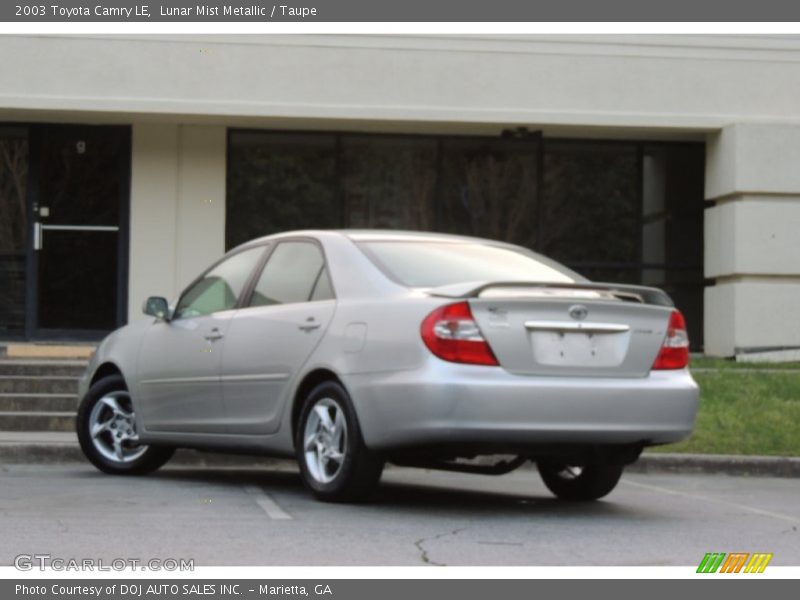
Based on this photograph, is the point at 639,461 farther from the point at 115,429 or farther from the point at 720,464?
the point at 115,429

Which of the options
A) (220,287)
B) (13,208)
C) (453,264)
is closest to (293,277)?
(220,287)

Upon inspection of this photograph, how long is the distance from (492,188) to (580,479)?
465 inches

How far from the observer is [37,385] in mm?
15016

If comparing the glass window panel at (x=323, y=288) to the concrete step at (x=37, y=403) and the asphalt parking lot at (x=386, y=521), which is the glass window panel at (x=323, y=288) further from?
the concrete step at (x=37, y=403)

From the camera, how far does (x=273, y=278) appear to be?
9.50 meters

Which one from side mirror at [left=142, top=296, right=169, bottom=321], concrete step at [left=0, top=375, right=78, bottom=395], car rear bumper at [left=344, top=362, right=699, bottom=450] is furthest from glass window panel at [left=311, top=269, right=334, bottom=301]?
concrete step at [left=0, top=375, right=78, bottom=395]

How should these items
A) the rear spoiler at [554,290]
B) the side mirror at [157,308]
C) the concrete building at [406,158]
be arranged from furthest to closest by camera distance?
the concrete building at [406,158], the side mirror at [157,308], the rear spoiler at [554,290]

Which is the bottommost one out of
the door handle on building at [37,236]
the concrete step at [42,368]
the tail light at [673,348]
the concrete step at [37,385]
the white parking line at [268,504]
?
the white parking line at [268,504]

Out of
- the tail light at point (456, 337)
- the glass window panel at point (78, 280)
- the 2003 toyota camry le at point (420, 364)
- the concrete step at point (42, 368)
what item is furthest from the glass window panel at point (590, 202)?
the tail light at point (456, 337)

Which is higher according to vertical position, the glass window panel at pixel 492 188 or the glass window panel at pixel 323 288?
the glass window panel at pixel 492 188

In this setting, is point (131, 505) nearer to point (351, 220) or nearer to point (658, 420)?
point (658, 420)

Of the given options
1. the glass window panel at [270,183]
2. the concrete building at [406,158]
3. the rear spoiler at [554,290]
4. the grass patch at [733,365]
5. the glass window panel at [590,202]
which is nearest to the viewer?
the rear spoiler at [554,290]

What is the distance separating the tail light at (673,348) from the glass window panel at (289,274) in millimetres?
1981

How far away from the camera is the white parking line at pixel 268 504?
26.7 feet
